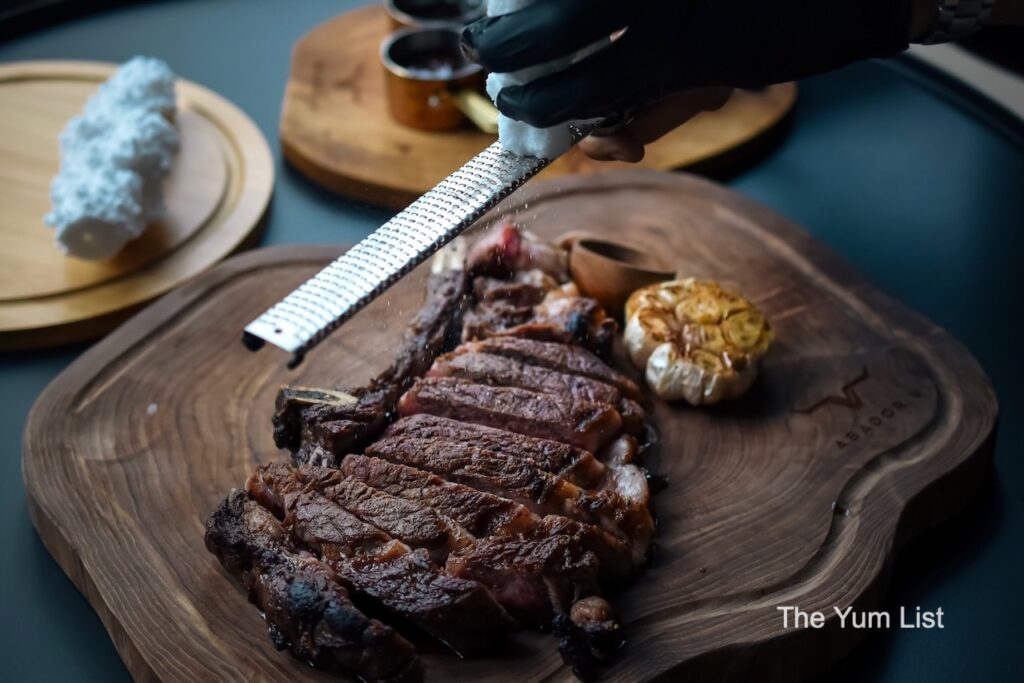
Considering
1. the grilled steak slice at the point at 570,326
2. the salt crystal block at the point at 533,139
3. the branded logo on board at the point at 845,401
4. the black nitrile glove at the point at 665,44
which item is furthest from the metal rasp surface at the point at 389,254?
the branded logo on board at the point at 845,401

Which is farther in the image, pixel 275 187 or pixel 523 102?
pixel 275 187

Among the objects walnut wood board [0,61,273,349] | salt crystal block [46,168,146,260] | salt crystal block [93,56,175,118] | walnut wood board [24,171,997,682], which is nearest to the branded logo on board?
walnut wood board [24,171,997,682]

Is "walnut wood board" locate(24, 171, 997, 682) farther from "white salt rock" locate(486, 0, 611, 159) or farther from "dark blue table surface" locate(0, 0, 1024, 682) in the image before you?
"white salt rock" locate(486, 0, 611, 159)

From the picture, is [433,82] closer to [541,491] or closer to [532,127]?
[532,127]

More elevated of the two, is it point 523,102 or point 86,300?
point 523,102

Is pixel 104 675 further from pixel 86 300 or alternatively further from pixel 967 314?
pixel 967 314

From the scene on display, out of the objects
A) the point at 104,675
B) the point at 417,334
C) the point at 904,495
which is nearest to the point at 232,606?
the point at 104,675
